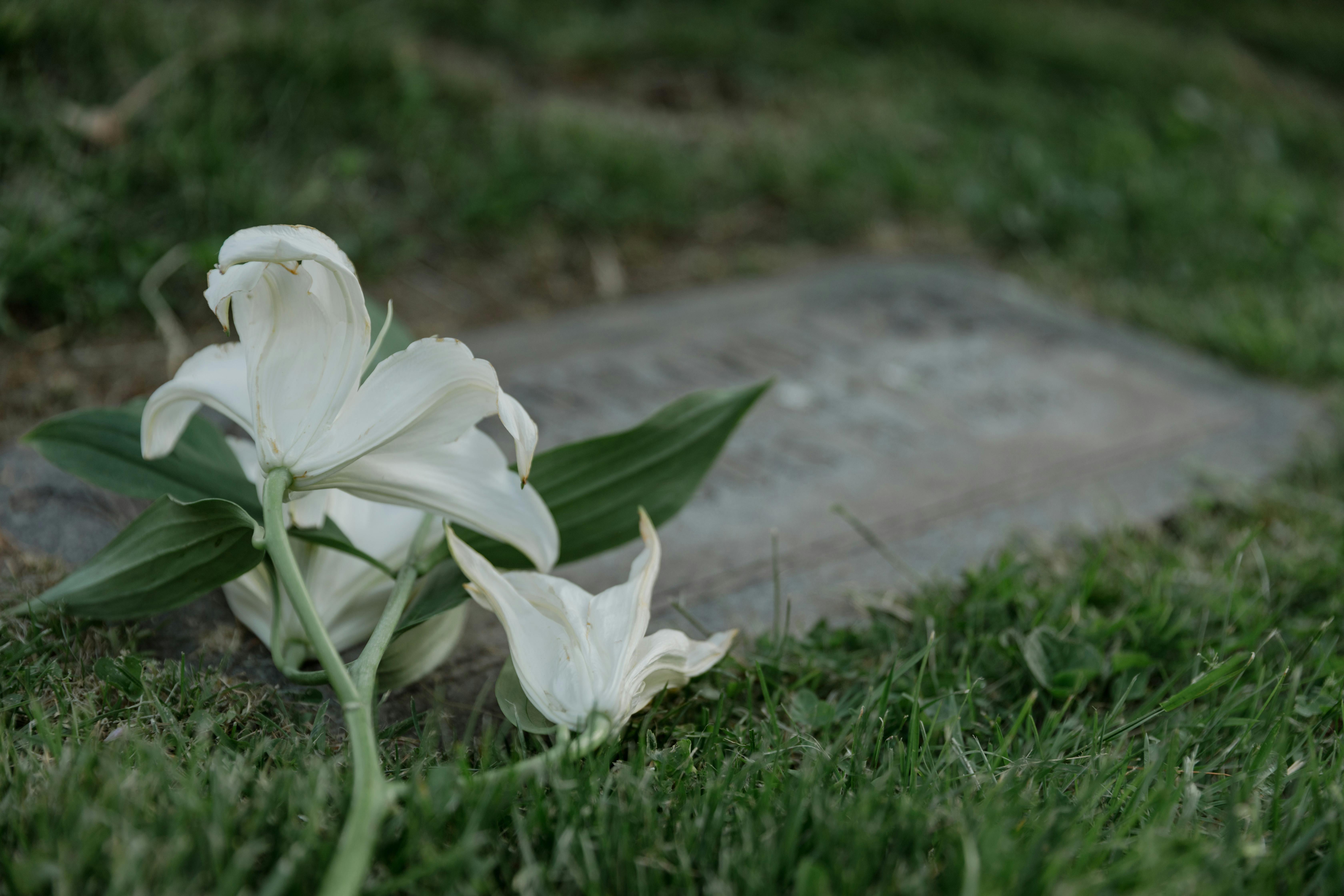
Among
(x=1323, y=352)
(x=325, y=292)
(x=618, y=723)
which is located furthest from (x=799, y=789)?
(x=1323, y=352)

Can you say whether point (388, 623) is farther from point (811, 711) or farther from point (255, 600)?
point (811, 711)

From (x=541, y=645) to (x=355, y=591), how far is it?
27cm

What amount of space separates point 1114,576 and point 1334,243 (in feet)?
7.20

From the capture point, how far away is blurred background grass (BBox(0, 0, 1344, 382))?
2.03 m

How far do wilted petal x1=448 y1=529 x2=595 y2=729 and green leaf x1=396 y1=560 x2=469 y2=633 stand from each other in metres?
0.06

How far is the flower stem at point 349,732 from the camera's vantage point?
0.64 meters

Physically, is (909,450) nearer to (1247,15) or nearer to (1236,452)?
(1236,452)

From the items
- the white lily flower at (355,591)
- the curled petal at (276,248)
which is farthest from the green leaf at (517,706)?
the curled petal at (276,248)

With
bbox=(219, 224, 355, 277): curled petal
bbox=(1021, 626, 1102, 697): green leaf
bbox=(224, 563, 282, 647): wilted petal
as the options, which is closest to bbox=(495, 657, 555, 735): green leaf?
bbox=(224, 563, 282, 647): wilted petal

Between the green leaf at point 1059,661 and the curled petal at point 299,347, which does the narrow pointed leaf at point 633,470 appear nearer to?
the curled petal at point 299,347

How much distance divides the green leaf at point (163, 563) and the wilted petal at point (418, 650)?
6.0 inches

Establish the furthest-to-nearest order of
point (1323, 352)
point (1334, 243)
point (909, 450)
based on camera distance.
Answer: point (1334, 243)
point (1323, 352)
point (909, 450)

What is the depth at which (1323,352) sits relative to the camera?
2.32 m

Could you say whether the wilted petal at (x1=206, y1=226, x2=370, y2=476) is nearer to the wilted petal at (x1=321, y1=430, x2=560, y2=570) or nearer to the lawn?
the wilted petal at (x1=321, y1=430, x2=560, y2=570)
